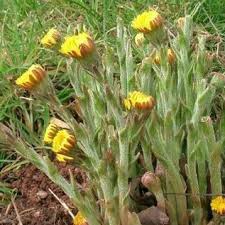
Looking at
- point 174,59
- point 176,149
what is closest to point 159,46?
point 174,59

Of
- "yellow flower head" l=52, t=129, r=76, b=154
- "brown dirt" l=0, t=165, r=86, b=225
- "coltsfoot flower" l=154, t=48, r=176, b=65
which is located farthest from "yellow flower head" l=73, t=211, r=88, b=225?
"coltsfoot flower" l=154, t=48, r=176, b=65

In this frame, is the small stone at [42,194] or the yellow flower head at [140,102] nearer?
the yellow flower head at [140,102]

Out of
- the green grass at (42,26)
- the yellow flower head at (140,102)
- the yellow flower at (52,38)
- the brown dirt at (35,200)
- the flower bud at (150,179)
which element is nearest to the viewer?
the yellow flower head at (140,102)

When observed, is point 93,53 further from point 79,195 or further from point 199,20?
point 199,20

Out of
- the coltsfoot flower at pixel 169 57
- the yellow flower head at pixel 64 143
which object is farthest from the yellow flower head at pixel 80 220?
the coltsfoot flower at pixel 169 57

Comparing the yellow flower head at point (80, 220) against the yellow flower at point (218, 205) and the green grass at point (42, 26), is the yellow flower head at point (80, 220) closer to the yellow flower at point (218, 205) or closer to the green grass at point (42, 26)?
the yellow flower at point (218, 205)

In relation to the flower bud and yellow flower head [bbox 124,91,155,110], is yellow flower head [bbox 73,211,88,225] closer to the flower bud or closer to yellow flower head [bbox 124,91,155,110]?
the flower bud
